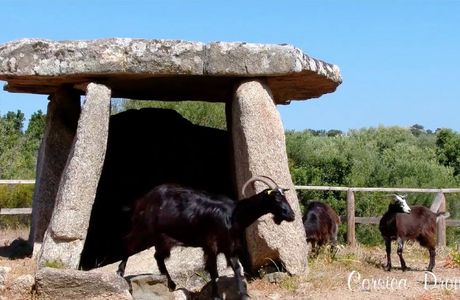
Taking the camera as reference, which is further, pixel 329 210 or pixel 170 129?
pixel 170 129

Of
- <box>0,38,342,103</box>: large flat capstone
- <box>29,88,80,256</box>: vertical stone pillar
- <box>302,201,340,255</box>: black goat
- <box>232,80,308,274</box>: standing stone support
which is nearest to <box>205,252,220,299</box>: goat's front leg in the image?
<box>232,80,308,274</box>: standing stone support

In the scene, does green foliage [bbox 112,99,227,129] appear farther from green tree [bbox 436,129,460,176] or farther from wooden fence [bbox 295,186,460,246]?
wooden fence [bbox 295,186,460,246]

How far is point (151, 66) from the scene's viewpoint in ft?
33.4

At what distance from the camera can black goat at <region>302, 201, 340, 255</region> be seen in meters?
12.2

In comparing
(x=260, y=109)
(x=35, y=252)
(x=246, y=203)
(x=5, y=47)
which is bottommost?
(x=35, y=252)

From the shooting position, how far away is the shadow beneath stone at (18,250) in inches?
461

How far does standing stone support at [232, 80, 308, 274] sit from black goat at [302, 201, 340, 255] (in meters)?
1.63

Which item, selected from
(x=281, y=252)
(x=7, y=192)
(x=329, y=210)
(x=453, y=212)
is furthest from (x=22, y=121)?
(x=281, y=252)

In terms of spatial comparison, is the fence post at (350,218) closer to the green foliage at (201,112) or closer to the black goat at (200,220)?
the black goat at (200,220)

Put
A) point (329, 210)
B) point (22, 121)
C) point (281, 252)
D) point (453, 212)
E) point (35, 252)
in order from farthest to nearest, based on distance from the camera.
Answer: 1. point (22, 121)
2. point (453, 212)
3. point (329, 210)
4. point (35, 252)
5. point (281, 252)

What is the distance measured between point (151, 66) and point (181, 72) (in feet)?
1.20

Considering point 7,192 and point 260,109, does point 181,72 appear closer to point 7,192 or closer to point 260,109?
point 260,109

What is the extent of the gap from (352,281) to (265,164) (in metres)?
1.75

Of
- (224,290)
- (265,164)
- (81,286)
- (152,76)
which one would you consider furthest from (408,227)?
(81,286)
